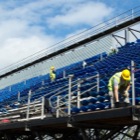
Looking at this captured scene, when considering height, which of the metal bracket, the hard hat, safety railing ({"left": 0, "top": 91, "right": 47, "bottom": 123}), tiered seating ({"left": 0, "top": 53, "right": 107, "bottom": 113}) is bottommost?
the metal bracket

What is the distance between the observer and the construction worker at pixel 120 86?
26.2ft

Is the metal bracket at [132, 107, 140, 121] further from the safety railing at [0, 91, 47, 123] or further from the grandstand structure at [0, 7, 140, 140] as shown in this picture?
the safety railing at [0, 91, 47, 123]

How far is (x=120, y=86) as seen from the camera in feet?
27.2

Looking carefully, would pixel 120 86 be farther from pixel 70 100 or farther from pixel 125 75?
pixel 70 100

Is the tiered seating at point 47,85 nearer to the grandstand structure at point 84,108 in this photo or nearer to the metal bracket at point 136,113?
the grandstand structure at point 84,108

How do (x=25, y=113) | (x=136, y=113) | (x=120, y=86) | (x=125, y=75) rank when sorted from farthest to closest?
(x=25, y=113) < (x=120, y=86) < (x=125, y=75) < (x=136, y=113)

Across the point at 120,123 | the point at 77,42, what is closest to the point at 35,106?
the point at 120,123

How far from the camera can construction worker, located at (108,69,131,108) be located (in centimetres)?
800

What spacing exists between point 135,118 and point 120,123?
5.73ft

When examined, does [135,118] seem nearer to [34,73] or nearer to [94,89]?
[94,89]

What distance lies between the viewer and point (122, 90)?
27.2 ft

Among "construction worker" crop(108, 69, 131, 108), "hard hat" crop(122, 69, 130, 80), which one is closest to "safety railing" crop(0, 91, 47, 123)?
"construction worker" crop(108, 69, 131, 108)

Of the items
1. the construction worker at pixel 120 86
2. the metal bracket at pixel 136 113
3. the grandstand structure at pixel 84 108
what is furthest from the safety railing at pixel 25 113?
the metal bracket at pixel 136 113

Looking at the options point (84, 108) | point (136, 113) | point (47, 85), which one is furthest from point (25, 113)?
point (47, 85)
